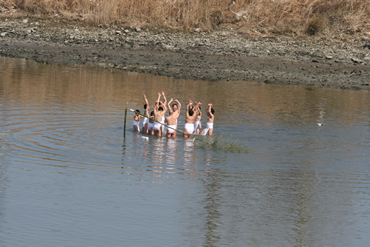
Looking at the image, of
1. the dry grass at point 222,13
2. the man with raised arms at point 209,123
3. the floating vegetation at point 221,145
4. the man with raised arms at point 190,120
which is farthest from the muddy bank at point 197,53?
the floating vegetation at point 221,145

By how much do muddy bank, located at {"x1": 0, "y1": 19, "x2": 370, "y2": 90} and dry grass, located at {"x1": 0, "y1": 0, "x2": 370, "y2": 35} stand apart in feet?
3.63

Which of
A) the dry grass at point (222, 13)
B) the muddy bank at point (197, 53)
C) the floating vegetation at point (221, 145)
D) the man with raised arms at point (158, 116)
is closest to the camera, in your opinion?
the floating vegetation at point (221, 145)

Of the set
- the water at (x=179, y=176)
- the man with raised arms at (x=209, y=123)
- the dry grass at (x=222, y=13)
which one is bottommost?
the water at (x=179, y=176)

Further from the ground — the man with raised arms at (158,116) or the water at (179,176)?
the man with raised arms at (158,116)

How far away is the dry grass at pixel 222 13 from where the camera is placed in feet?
116

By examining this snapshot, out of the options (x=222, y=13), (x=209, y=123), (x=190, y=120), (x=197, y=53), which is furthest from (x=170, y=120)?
(x=222, y=13)

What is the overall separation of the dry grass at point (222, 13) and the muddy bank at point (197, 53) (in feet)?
3.63

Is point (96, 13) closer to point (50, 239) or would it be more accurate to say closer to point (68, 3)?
point (68, 3)

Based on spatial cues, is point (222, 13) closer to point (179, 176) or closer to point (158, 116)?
point (158, 116)

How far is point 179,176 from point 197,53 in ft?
67.2

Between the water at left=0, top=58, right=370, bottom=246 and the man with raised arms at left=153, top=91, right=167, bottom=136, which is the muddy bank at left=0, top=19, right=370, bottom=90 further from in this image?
the man with raised arms at left=153, top=91, right=167, bottom=136

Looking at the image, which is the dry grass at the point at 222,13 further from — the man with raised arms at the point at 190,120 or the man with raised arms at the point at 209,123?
the man with raised arms at the point at 190,120

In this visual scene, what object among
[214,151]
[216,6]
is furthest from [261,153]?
[216,6]

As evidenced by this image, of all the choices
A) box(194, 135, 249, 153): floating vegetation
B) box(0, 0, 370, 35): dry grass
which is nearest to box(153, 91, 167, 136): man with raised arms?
box(194, 135, 249, 153): floating vegetation
